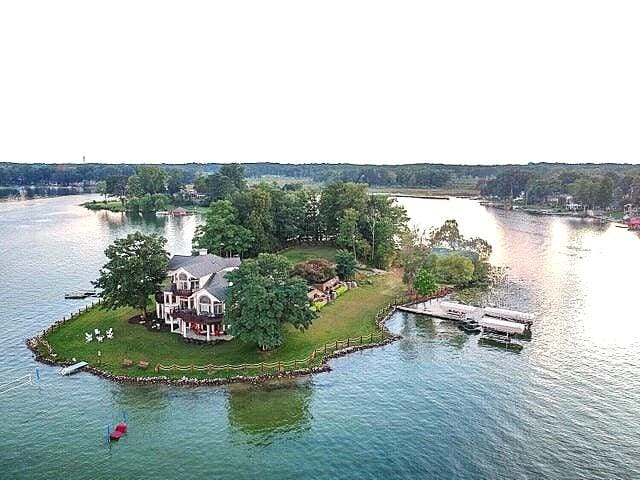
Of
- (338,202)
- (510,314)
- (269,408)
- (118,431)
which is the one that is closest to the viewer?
(118,431)

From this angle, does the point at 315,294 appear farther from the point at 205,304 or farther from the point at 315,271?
the point at 205,304

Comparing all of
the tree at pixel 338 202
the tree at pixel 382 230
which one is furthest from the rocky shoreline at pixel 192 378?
the tree at pixel 338 202

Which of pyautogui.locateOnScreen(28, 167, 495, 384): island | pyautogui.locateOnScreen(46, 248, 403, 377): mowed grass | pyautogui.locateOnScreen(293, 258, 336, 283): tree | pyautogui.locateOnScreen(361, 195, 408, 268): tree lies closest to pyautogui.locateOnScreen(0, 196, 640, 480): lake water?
pyautogui.locateOnScreen(28, 167, 495, 384): island

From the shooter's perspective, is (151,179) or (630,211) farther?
(151,179)

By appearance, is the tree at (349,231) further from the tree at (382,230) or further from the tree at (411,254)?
the tree at (411,254)

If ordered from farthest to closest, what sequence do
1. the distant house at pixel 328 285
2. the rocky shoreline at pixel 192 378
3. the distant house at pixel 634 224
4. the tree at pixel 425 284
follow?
the distant house at pixel 634 224
the distant house at pixel 328 285
the tree at pixel 425 284
the rocky shoreline at pixel 192 378

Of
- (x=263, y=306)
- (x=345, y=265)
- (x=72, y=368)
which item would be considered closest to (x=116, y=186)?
(x=345, y=265)

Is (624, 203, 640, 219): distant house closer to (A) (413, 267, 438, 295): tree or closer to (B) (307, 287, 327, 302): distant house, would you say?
(A) (413, 267, 438, 295): tree
